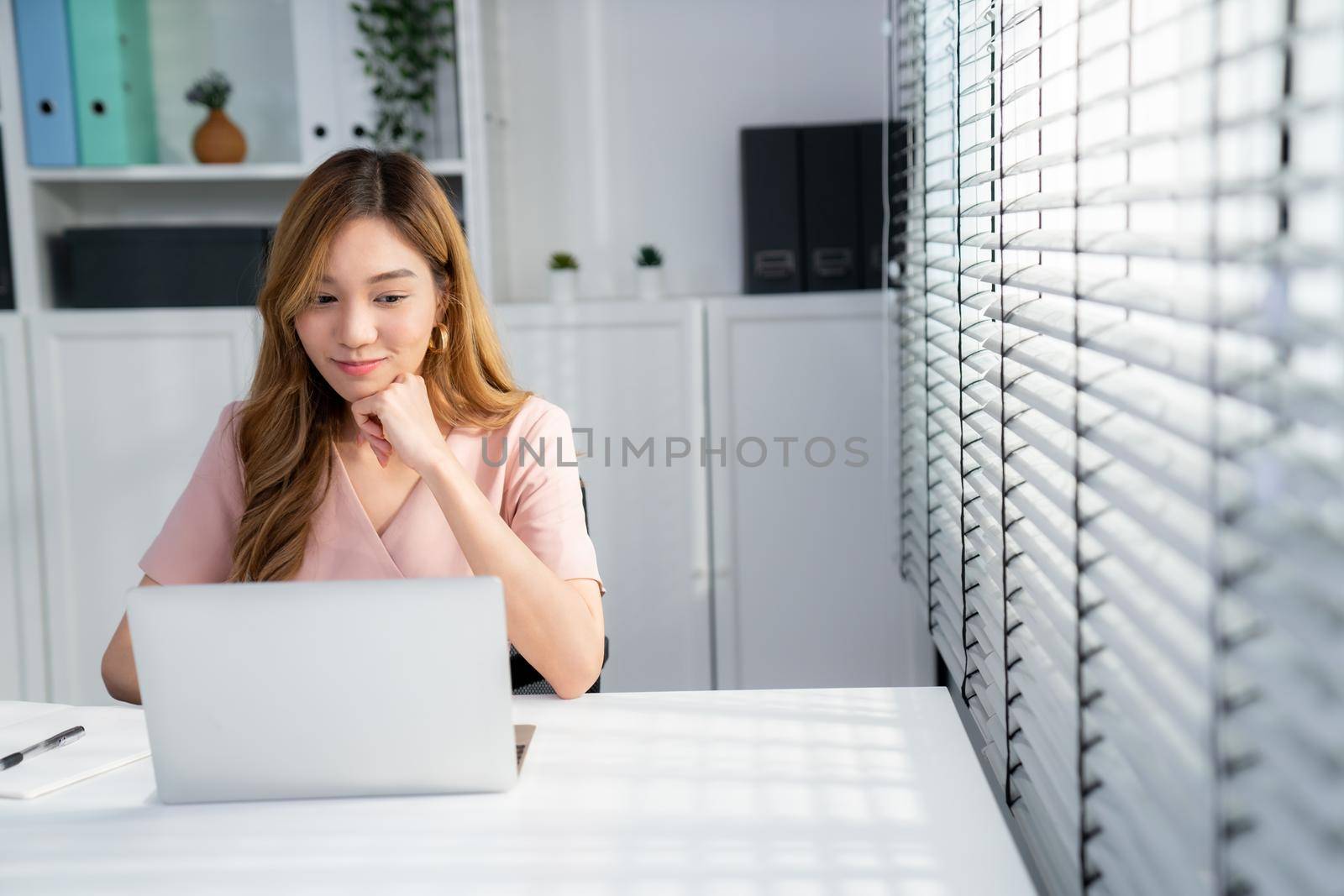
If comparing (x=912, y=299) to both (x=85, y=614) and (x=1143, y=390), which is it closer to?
(x=1143, y=390)

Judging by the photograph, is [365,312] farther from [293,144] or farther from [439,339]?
[293,144]

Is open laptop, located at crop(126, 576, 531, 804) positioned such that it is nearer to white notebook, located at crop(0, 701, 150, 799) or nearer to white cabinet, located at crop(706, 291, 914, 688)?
white notebook, located at crop(0, 701, 150, 799)

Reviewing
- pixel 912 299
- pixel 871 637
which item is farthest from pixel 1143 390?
pixel 871 637

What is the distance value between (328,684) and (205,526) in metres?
0.69

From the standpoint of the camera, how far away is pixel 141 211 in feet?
9.17

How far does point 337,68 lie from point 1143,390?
83.9 inches

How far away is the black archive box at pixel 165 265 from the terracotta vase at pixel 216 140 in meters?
0.17

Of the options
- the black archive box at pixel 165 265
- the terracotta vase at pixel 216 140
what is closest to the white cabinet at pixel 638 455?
the black archive box at pixel 165 265

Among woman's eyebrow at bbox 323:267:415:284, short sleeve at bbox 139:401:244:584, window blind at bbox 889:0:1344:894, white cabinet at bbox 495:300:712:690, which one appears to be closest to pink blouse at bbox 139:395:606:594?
short sleeve at bbox 139:401:244:584

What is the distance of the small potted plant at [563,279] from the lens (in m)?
2.54

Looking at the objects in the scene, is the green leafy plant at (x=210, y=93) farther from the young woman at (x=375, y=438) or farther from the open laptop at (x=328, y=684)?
the open laptop at (x=328, y=684)

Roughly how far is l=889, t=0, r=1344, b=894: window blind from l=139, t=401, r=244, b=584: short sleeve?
3.24ft

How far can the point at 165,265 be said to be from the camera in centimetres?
253

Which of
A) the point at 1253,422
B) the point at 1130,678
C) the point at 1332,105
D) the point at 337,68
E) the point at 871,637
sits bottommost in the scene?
the point at 871,637
